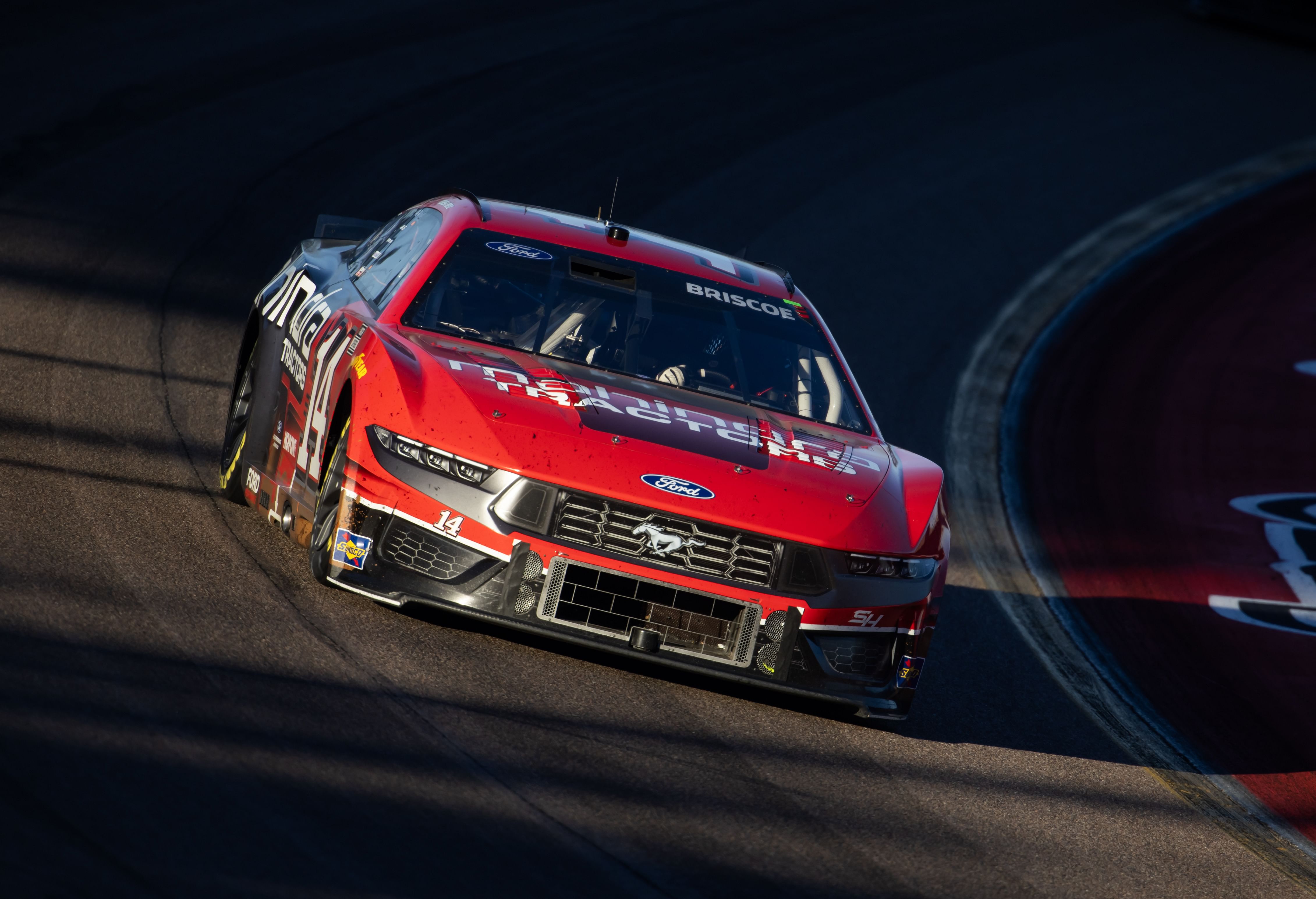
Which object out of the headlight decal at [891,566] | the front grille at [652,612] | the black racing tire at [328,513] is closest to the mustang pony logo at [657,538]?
the front grille at [652,612]

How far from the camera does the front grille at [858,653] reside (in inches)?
220

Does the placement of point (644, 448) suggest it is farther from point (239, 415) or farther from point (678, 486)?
point (239, 415)

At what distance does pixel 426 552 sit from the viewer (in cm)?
542

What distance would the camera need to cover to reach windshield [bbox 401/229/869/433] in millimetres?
6426

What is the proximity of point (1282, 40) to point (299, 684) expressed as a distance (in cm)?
2444

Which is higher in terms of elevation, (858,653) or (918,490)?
(918,490)

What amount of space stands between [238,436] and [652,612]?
253cm

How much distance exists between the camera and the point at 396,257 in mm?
6969

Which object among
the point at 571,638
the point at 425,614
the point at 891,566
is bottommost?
the point at 425,614

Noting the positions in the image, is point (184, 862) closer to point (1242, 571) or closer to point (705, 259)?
point (705, 259)

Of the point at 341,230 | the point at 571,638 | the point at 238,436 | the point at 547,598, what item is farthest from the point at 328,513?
the point at 341,230

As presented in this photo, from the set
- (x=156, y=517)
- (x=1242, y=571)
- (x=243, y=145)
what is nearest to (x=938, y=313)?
(x=1242, y=571)

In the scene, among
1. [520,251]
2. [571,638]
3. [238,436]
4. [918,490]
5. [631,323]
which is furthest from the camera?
[238,436]

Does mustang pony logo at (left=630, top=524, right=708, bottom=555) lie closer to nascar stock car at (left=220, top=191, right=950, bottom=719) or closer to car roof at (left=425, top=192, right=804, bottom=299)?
nascar stock car at (left=220, top=191, right=950, bottom=719)
